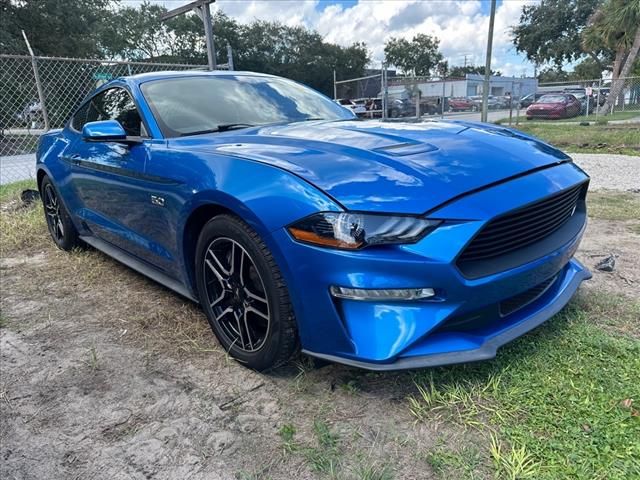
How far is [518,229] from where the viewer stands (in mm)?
1932

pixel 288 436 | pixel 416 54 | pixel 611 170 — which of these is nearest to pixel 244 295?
pixel 288 436

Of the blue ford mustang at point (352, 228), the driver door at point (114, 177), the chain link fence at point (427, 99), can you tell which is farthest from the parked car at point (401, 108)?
the blue ford mustang at point (352, 228)

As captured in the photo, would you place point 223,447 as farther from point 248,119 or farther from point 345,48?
point 345,48

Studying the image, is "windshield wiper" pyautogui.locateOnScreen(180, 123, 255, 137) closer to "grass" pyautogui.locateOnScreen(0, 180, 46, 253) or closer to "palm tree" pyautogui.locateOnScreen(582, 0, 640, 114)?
"grass" pyautogui.locateOnScreen(0, 180, 46, 253)

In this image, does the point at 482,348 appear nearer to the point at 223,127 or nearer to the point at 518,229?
the point at 518,229

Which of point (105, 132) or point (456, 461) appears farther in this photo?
point (105, 132)

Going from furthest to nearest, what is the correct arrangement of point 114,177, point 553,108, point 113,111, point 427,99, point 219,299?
point 427,99, point 553,108, point 113,111, point 114,177, point 219,299

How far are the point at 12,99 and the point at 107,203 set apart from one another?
10.7 m

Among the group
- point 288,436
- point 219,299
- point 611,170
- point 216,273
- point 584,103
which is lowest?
point 584,103

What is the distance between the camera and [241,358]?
2.29 metres

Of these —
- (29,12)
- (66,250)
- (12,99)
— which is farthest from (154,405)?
(29,12)

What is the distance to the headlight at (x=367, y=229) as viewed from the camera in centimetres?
173

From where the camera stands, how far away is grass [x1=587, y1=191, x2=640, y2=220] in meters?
4.56

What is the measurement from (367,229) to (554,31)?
46274 millimetres
